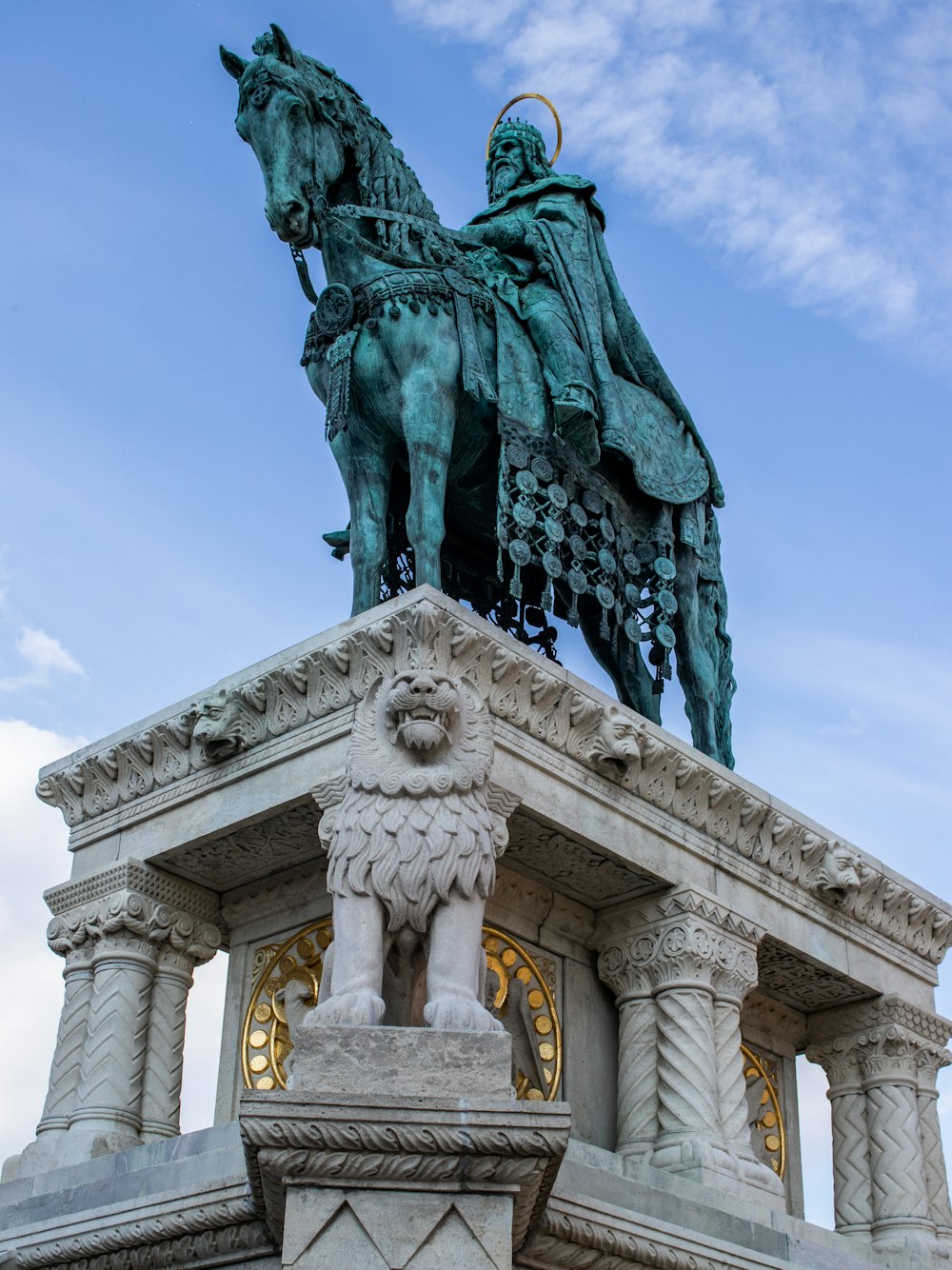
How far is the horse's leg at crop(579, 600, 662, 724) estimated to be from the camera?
609 inches

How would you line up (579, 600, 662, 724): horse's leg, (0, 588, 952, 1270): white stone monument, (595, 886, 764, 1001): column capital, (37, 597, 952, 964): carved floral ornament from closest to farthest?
1. (0, 588, 952, 1270): white stone monument
2. (37, 597, 952, 964): carved floral ornament
3. (595, 886, 764, 1001): column capital
4. (579, 600, 662, 724): horse's leg

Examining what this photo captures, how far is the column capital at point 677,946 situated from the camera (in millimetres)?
13344

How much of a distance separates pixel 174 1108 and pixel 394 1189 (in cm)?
371

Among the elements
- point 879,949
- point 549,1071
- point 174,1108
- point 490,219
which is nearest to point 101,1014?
point 174,1108

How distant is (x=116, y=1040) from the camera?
13.0 metres

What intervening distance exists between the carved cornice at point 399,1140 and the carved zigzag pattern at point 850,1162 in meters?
5.32

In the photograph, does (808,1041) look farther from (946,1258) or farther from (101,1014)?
(101,1014)

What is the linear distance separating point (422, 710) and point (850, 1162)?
537 centimetres

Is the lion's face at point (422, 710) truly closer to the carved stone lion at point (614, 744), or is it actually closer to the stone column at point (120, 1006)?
the carved stone lion at point (614, 744)

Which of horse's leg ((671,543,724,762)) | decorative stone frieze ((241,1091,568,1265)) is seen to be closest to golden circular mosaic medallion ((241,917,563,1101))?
horse's leg ((671,543,724,762))

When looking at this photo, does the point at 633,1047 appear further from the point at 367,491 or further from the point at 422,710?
the point at 367,491

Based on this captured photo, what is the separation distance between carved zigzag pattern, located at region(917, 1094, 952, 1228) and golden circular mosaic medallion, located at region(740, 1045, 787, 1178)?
1014 millimetres

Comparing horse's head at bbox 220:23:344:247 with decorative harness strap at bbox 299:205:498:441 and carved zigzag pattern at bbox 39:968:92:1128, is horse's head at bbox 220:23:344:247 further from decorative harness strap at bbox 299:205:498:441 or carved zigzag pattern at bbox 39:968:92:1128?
carved zigzag pattern at bbox 39:968:92:1128

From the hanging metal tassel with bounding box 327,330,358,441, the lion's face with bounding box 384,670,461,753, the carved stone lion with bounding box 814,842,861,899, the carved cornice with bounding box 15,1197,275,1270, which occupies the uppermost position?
the hanging metal tassel with bounding box 327,330,358,441
